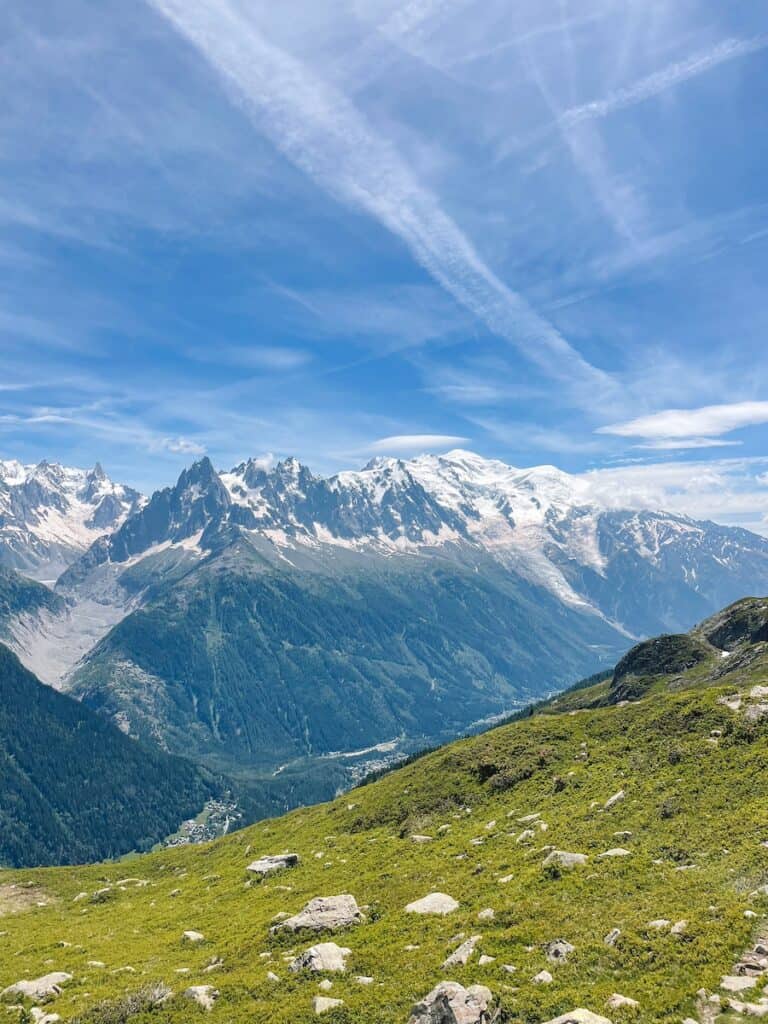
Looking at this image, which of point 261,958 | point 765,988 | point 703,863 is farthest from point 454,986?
point 703,863

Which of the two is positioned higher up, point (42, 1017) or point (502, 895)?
point (42, 1017)

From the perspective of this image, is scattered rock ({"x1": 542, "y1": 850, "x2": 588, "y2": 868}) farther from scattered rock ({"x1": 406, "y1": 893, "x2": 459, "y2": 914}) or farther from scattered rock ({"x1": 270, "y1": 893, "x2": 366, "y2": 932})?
scattered rock ({"x1": 270, "y1": 893, "x2": 366, "y2": 932})

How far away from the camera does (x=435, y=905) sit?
36219 mm

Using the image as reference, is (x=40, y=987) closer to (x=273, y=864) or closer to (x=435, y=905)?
(x=435, y=905)

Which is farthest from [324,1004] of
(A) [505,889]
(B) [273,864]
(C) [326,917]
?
(B) [273,864]

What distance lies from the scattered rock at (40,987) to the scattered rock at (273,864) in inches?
961

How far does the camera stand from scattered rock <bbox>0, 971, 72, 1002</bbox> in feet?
109

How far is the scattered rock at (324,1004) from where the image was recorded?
26047 millimetres

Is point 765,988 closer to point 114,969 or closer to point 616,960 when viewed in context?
point 616,960

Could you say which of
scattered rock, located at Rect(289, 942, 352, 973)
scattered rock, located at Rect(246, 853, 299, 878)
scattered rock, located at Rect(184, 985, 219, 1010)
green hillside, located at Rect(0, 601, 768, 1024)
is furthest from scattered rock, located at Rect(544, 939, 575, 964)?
scattered rock, located at Rect(246, 853, 299, 878)

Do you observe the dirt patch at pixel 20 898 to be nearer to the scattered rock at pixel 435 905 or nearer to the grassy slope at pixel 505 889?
the grassy slope at pixel 505 889

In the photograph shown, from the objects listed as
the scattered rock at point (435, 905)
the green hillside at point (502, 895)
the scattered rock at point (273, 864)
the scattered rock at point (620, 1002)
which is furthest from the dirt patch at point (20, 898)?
the scattered rock at point (620, 1002)

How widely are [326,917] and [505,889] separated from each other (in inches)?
430

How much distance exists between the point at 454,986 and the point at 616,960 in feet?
22.2
